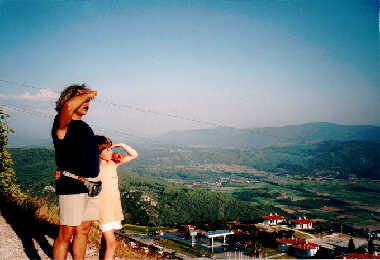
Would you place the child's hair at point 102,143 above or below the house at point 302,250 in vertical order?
above

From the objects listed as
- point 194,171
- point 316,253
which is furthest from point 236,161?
point 316,253

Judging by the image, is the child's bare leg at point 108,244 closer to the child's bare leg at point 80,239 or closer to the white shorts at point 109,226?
the white shorts at point 109,226

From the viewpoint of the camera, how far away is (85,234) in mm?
2176

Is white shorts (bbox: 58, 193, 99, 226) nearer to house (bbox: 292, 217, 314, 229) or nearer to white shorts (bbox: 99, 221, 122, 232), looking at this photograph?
white shorts (bbox: 99, 221, 122, 232)

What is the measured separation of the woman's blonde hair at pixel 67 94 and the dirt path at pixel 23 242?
162 cm

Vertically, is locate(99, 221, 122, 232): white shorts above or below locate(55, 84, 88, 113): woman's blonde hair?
below

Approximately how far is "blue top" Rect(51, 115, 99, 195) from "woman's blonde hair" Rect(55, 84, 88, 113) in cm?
20

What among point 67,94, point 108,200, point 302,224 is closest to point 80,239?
point 108,200

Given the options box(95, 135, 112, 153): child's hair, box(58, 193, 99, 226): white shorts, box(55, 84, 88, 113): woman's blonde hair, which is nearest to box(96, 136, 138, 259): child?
box(95, 135, 112, 153): child's hair

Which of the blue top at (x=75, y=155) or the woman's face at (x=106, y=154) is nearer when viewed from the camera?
the blue top at (x=75, y=155)

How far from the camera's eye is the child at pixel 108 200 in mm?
2270

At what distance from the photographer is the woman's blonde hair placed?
80.3 inches

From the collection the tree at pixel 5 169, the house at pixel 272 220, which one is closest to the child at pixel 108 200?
the tree at pixel 5 169

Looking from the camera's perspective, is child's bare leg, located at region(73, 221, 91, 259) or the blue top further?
child's bare leg, located at region(73, 221, 91, 259)
